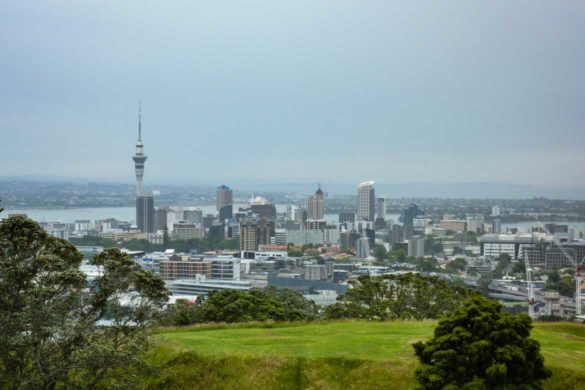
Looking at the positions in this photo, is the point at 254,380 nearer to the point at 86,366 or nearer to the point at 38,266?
the point at 86,366

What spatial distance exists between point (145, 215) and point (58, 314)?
327 feet

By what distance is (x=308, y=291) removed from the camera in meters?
53.2

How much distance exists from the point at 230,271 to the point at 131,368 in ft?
188

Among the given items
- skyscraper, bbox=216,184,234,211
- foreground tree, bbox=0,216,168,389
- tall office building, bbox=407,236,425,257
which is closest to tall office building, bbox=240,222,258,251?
tall office building, bbox=407,236,425,257

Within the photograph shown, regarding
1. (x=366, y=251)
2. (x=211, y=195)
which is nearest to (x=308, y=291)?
(x=366, y=251)

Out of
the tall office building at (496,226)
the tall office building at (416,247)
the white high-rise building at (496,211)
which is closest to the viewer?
the tall office building at (416,247)

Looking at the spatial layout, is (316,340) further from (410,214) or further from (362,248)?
(410,214)

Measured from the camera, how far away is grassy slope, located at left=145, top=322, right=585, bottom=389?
993cm

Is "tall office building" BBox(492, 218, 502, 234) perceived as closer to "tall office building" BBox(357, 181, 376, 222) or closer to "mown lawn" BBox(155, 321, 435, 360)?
"tall office building" BBox(357, 181, 376, 222)

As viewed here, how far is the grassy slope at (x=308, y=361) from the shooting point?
9930 millimetres

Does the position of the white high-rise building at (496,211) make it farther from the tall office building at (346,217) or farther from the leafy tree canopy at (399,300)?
the leafy tree canopy at (399,300)

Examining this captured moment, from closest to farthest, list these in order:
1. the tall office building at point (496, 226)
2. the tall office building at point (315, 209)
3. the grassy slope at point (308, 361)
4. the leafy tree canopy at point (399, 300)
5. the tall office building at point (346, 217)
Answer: the grassy slope at point (308, 361)
the leafy tree canopy at point (399, 300)
the tall office building at point (496, 226)
the tall office building at point (346, 217)
the tall office building at point (315, 209)

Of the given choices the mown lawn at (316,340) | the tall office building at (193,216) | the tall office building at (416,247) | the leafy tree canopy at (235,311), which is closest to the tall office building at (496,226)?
the tall office building at (416,247)

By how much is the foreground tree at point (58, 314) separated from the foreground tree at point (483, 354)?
125 inches
